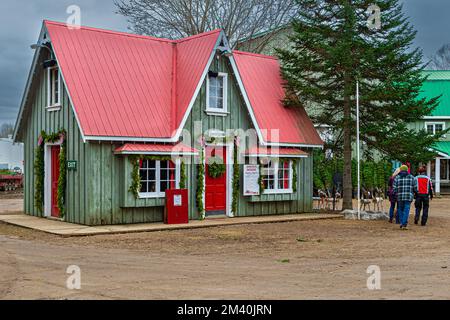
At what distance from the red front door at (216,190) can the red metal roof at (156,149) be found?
1.36 metres

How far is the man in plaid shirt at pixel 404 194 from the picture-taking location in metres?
18.8

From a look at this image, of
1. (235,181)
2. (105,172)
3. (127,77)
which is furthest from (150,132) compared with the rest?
(235,181)

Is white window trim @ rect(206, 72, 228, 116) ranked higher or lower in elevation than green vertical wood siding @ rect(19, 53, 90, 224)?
higher

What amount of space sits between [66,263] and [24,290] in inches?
109

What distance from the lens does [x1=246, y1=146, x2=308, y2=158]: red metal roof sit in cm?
2148

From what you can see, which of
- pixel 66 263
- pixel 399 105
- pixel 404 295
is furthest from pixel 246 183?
pixel 404 295

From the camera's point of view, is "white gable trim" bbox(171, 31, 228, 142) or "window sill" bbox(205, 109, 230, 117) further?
"window sill" bbox(205, 109, 230, 117)

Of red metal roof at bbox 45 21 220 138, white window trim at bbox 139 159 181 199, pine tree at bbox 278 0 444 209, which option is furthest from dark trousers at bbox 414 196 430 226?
red metal roof at bbox 45 21 220 138

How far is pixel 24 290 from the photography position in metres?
9.01

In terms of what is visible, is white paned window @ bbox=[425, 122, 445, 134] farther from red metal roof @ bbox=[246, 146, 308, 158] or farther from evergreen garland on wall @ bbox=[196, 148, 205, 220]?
evergreen garland on wall @ bbox=[196, 148, 205, 220]

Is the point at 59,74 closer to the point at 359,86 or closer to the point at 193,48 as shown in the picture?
the point at 193,48

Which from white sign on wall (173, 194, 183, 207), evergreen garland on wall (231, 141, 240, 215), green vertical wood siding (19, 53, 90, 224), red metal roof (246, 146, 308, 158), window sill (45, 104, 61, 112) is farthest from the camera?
red metal roof (246, 146, 308, 158)

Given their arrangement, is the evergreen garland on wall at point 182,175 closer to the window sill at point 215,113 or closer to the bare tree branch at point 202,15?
the window sill at point 215,113

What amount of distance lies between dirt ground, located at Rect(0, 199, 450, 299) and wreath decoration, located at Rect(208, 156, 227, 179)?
2.58 meters
